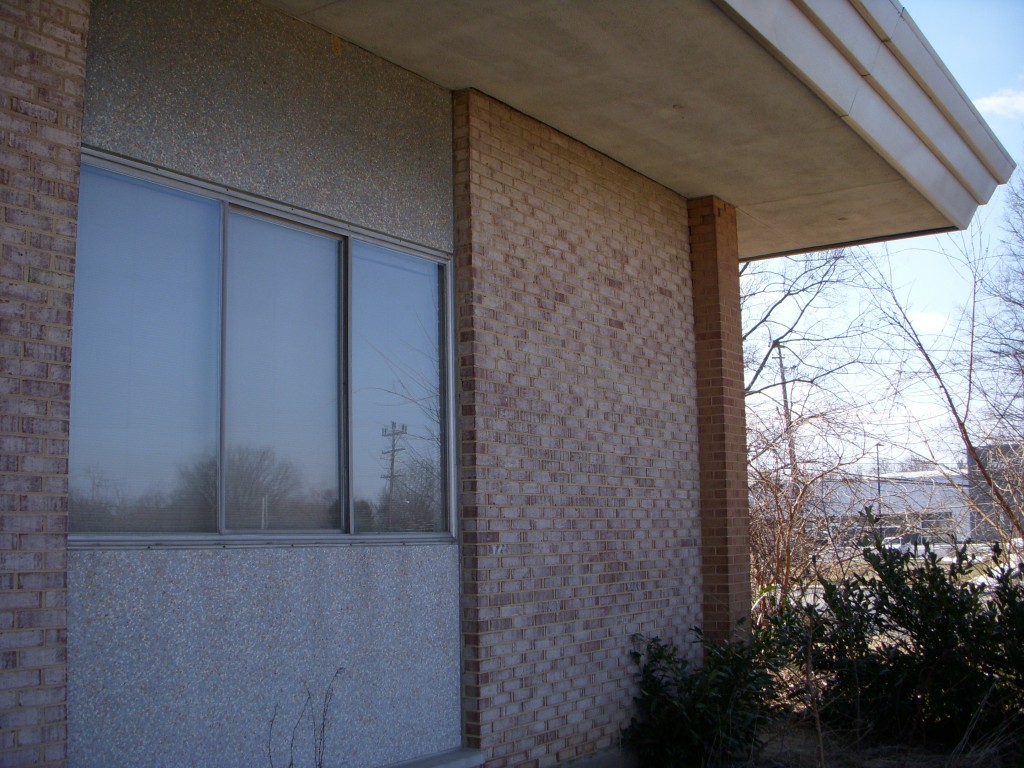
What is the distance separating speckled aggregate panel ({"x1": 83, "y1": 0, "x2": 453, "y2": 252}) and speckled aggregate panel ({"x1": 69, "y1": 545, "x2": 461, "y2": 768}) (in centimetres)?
209

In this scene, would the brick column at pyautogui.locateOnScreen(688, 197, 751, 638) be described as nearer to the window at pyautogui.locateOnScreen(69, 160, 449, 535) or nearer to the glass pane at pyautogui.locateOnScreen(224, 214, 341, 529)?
the window at pyautogui.locateOnScreen(69, 160, 449, 535)

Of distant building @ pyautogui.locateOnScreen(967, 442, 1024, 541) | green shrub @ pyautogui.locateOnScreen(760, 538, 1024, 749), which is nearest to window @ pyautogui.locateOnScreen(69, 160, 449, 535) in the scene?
green shrub @ pyautogui.locateOnScreen(760, 538, 1024, 749)

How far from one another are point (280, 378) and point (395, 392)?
0.95 m

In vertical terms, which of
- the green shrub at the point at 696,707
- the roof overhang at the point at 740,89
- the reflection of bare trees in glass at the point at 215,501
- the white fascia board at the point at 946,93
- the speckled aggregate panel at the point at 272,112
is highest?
the white fascia board at the point at 946,93

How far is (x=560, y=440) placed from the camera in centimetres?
788

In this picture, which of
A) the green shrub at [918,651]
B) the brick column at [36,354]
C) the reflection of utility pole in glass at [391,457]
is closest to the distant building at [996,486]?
the green shrub at [918,651]

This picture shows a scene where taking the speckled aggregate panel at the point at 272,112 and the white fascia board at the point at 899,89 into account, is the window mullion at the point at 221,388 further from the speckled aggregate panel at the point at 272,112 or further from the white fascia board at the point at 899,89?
the white fascia board at the point at 899,89

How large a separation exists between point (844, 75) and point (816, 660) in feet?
16.5

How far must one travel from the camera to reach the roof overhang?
6445mm

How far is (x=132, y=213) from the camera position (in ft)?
17.5

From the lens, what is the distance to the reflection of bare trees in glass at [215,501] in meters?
5.03

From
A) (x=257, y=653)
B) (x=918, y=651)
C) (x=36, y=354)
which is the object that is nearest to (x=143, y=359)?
(x=36, y=354)

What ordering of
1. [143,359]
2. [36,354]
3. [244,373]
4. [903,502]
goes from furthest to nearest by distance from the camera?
1. [903,502]
2. [244,373]
3. [143,359]
4. [36,354]

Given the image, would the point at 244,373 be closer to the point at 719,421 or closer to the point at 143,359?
the point at 143,359
